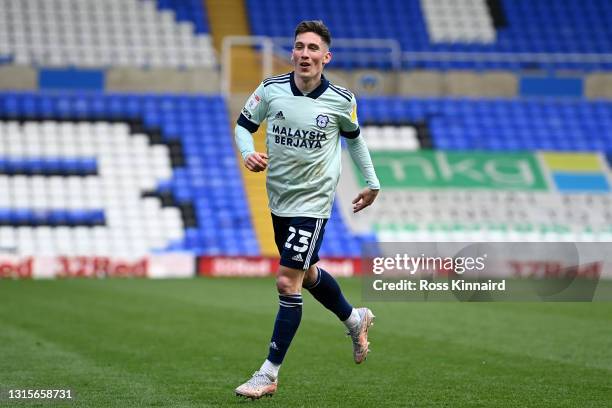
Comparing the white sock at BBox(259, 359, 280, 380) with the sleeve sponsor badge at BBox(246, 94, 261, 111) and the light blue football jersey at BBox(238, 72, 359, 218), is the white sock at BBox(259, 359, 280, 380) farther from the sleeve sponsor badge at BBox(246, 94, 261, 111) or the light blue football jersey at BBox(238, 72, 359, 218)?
the sleeve sponsor badge at BBox(246, 94, 261, 111)

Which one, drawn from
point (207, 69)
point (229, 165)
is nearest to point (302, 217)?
point (229, 165)

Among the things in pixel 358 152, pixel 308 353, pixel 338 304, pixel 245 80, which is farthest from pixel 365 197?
pixel 245 80

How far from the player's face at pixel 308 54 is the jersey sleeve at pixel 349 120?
0.32m

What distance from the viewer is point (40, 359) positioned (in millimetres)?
8625

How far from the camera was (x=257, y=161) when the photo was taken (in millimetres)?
6219

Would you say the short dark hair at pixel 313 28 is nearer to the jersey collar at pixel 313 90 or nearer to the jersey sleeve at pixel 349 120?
the jersey collar at pixel 313 90

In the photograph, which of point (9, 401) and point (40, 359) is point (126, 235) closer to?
point (40, 359)

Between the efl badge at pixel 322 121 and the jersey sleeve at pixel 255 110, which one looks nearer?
the efl badge at pixel 322 121

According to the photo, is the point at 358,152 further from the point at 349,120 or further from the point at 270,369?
the point at 270,369

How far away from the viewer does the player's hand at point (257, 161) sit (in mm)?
6223

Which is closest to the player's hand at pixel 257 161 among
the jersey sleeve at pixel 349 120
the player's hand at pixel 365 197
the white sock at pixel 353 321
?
the jersey sleeve at pixel 349 120

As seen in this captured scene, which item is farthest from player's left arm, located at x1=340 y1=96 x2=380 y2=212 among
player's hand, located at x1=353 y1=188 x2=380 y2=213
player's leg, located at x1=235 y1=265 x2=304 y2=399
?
player's leg, located at x1=235 y1=265 x2=304 y2=399

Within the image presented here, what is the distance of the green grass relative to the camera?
6879 mm

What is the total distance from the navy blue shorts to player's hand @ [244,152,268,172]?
0.47 m
